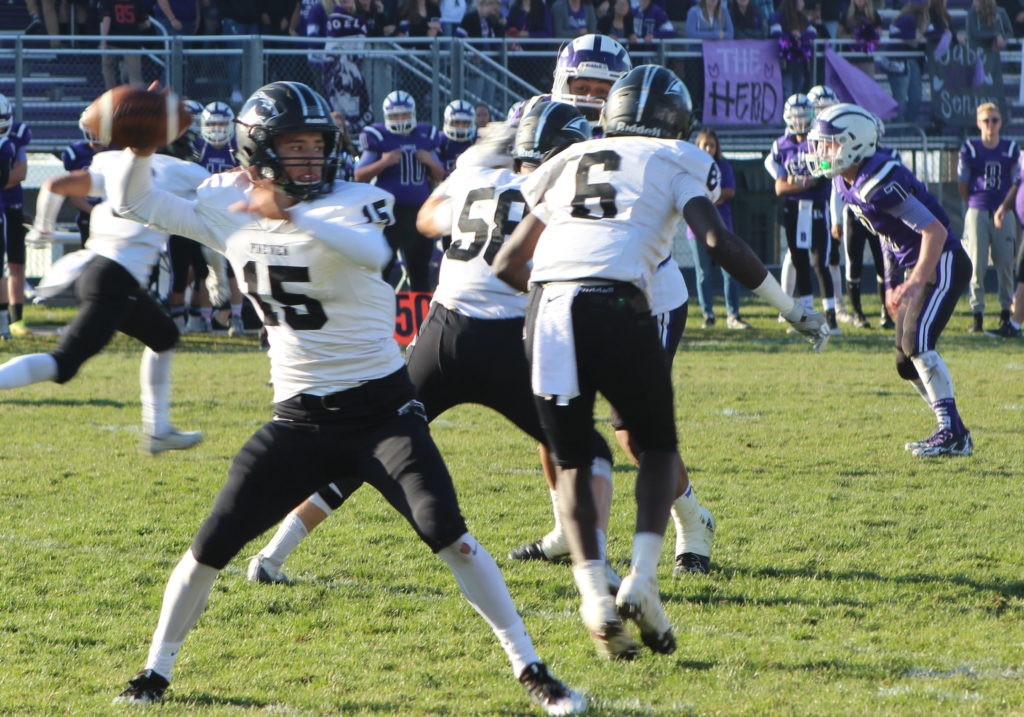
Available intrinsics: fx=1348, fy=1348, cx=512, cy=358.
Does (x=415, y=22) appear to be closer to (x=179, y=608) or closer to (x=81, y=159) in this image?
(x=81, y=159)

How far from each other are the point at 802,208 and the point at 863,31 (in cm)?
504

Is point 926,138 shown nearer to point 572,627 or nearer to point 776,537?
point 776,537

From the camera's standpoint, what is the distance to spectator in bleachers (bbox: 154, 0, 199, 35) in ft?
47.3

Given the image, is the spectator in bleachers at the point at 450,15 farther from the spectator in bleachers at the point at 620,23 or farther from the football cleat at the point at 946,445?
the football cleat at the point at 946,445

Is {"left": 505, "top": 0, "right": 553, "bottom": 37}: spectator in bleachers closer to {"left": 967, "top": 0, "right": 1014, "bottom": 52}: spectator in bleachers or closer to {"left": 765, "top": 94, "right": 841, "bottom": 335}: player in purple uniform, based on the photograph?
{"left": 765, "top": 94, "right": 841, "bottom": 335}: player in purple uniform

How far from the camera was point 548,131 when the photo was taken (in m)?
4.45

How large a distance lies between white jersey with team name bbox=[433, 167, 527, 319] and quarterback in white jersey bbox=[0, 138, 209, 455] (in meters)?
1.87

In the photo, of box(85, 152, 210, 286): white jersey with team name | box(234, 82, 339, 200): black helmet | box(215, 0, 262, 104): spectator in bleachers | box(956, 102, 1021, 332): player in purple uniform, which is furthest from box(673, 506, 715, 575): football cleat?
box(215, 0, 262, 104): spectator in bleachers

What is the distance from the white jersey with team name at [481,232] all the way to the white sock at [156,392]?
2239 mm

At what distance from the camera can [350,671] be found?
12.6 ft

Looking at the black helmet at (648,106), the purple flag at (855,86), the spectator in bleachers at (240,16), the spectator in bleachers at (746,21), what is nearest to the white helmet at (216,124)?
the spectator in bleachers at (240,16)

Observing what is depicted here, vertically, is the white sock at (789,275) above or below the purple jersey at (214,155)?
below

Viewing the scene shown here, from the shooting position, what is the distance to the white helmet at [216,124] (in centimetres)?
1164

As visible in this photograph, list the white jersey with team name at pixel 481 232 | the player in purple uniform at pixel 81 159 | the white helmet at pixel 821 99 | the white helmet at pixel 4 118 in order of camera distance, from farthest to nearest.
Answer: the white helmet at pixel 821 99
the player in purple uniform at pixel 81 159
the white helmet at pixel 4 118
the white jersey with team name at pixel 481 232
